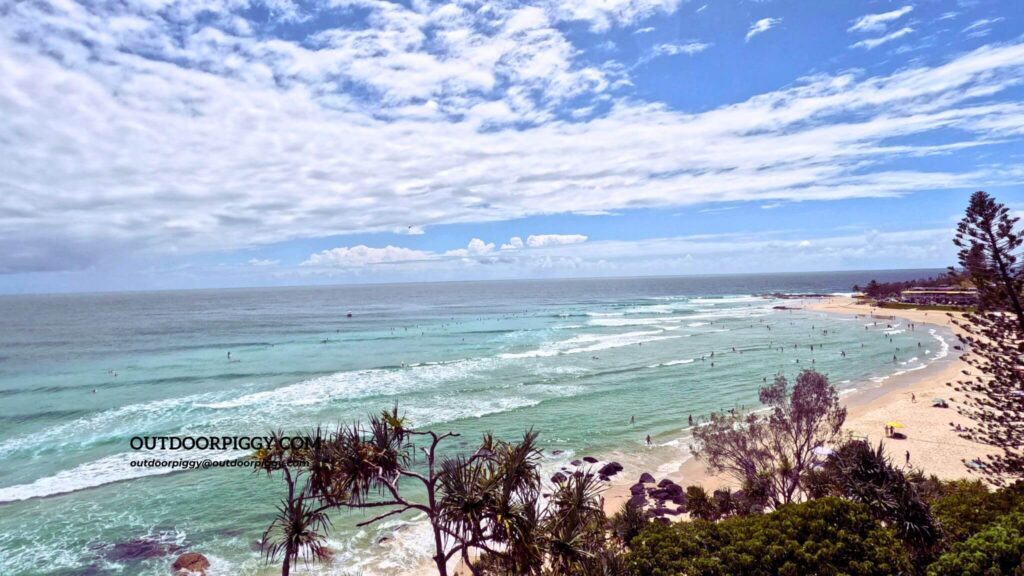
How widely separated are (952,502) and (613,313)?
99639mm

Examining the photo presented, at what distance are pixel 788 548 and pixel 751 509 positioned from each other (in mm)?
8585

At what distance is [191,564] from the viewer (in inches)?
754

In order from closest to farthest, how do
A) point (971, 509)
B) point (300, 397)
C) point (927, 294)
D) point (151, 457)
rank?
point (971, 509) → point (151, 457) → point (300, 397) → point (927, 294)

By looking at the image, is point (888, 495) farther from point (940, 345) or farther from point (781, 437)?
point (940, 345)

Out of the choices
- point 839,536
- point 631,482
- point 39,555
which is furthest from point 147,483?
point 839,536

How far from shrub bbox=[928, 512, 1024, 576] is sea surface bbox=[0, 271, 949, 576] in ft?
51.1

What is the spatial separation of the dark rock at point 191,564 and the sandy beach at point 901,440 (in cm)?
1569

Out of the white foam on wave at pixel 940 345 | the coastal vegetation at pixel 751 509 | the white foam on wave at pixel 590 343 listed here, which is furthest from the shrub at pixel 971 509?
the white foam on wave at pixel 940 345

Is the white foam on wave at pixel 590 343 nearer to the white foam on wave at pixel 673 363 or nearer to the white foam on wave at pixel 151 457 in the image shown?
the white foam on wave at pixel 673 363

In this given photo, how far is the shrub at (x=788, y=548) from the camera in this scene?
11.2 m

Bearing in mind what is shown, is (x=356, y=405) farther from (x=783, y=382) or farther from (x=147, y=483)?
(x=783, y=382)

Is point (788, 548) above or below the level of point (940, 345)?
above

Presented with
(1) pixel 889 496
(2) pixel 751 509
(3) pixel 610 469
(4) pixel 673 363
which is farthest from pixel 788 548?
(4) pixel 673 363

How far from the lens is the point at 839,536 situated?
11.7 m
